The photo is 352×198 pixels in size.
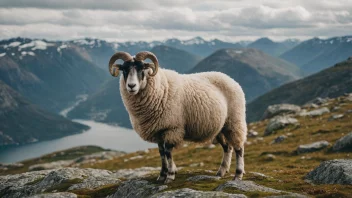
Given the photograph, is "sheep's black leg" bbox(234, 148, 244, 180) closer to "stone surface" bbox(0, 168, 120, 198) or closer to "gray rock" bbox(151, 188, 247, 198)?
"gray rock" bbox(151, 188, 247, 198)

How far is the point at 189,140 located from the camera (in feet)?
62.4

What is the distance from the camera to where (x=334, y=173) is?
54.7ft

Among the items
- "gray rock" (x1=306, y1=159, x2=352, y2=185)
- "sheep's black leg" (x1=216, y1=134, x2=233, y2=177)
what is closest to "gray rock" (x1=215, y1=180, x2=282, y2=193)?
"gray rock" (x1=306, y1=159, x2=352, y2=185)

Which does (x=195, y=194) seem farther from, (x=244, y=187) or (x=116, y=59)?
(x=116, y=59)

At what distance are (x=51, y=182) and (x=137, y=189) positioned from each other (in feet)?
26.7

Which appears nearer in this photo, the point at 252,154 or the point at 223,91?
the point at 223,91

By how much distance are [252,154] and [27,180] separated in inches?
1100

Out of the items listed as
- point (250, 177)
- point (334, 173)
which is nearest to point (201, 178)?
point (250, 177)

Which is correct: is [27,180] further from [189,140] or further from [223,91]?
[223,91]

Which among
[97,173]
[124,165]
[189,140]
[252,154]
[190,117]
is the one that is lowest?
[124,165]

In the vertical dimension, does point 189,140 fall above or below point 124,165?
above

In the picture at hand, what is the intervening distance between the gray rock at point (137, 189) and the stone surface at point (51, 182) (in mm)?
4223

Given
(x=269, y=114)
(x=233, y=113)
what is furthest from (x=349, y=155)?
(x=269, y=114)

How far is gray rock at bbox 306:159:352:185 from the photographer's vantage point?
15.9 m
